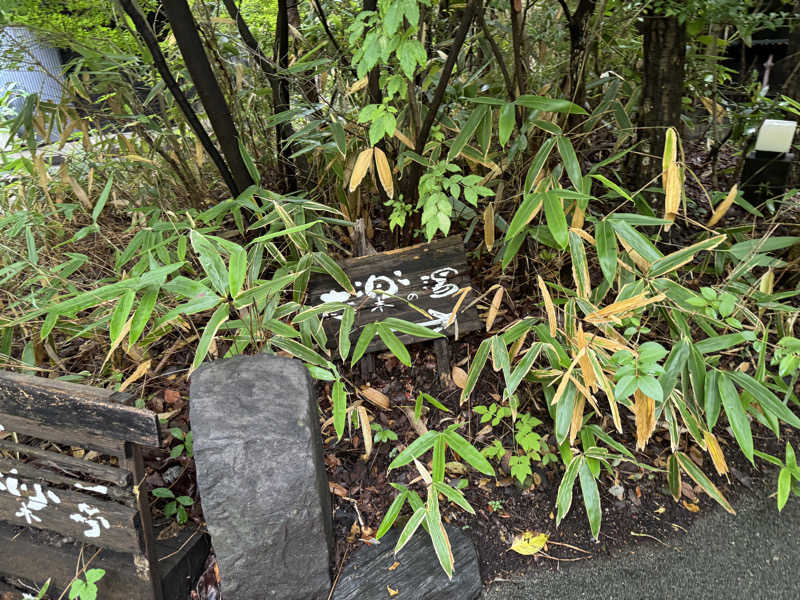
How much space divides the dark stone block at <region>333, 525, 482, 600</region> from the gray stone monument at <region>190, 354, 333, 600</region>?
0.16 metres

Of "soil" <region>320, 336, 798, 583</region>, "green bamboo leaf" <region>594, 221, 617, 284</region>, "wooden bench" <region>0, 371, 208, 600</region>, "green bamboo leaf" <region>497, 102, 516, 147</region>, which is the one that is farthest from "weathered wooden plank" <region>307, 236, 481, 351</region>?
"wooden bench" <region>0, 371, 208, 600</region>

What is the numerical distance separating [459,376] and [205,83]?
4.65ft

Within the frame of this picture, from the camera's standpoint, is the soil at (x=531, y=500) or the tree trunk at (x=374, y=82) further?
the tree trunk at (x=374, y=82)

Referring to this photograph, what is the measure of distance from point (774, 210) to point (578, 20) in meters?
1.13

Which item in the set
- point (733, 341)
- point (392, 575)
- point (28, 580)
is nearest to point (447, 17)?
point (733, 341)

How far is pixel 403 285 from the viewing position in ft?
6.66

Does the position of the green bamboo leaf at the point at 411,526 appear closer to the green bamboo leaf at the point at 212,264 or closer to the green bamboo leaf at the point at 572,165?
the green bamboo leaf at the point at 212,264

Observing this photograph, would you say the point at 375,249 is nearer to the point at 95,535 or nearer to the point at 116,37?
the point at 95,535

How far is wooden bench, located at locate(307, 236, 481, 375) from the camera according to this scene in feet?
6.64

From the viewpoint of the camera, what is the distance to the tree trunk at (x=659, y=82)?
84.9 inches

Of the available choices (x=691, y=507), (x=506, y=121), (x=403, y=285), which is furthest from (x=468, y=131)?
(x=691, y=507)

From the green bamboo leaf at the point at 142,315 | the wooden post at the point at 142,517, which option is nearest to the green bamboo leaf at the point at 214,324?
the green bamboo leaf at the point at 142,315

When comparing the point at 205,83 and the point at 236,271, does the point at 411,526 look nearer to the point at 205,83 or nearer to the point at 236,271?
the point at 236,271

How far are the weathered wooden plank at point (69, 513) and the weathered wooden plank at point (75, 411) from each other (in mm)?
198
